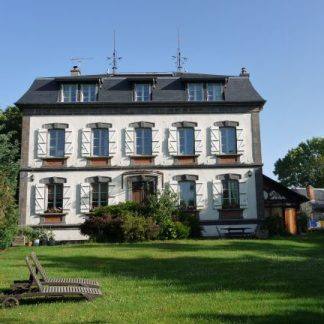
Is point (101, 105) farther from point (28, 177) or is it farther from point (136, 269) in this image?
point (136, 269)

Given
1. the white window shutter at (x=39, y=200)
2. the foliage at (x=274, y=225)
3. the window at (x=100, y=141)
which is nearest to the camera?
the foliage at (x=274, y=225)

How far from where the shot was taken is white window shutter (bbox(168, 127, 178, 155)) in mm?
24328

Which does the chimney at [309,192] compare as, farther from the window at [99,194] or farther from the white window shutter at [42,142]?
the white window shutter at [42,142]

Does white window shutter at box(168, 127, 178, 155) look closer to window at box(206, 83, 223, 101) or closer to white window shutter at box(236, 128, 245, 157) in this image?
window at box(206, 83, 223, 101)

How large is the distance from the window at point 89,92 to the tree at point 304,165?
46.9 metres

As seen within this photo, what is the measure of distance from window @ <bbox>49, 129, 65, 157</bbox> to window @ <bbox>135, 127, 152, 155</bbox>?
3956 mm

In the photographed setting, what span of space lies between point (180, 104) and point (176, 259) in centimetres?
1273

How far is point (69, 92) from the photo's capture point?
81.8 ft

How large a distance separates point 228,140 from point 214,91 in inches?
111

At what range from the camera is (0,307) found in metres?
7.51

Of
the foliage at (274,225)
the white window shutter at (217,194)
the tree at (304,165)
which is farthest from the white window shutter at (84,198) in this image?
the tree at (304,165)

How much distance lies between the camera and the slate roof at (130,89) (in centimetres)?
2475

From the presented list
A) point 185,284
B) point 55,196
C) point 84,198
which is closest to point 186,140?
point 84,198

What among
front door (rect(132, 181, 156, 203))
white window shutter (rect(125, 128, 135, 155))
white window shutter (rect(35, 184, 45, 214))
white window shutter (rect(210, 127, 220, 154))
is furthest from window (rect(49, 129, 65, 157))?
white window shutter (rect(210, 127, 220, 154))
